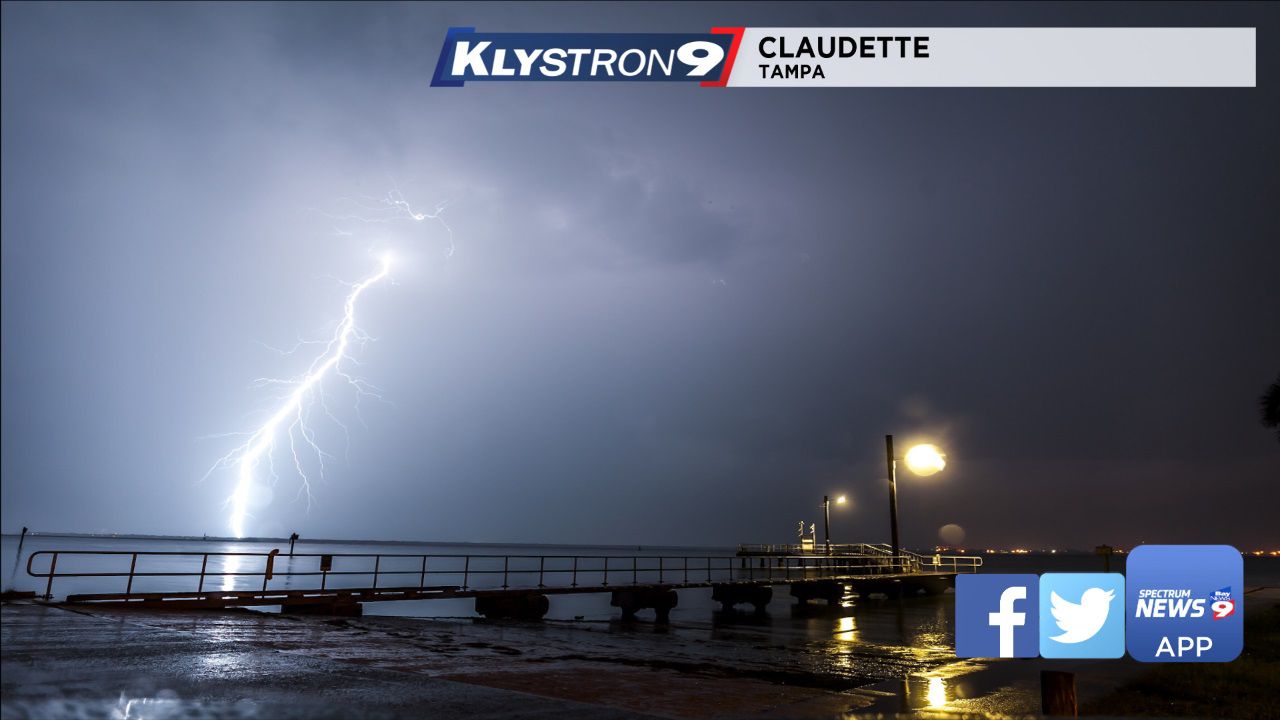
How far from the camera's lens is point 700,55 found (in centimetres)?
1791

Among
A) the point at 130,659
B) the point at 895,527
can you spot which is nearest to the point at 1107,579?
the point at 130,659

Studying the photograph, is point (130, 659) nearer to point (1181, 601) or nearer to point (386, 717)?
point (386, 717)

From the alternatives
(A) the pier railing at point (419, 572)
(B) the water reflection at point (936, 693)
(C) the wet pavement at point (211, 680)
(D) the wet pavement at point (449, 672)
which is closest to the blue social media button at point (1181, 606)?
(D) the wet pavement at point (449, 672)

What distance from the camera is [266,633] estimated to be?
1184cm

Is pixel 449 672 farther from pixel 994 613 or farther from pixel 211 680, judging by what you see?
pixel 994 613

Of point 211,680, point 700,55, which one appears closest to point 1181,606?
point 211,680

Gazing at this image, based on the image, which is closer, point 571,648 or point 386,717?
point 386,717

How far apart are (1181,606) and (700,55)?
14.8 meters

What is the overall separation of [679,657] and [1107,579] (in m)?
7.01

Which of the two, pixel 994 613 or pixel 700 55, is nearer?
pixel 994 613

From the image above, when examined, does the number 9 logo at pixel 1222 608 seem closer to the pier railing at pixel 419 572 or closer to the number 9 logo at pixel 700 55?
the pier railing at pixel 419 572

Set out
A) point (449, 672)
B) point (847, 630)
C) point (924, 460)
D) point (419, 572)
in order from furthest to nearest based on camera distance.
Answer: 1. point (924, 460)
2. point (419, 572)
3. point (847, 630)
4. point (449, 672)

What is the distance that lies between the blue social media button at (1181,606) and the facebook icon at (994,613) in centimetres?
105

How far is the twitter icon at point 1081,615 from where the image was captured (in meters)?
8.05
